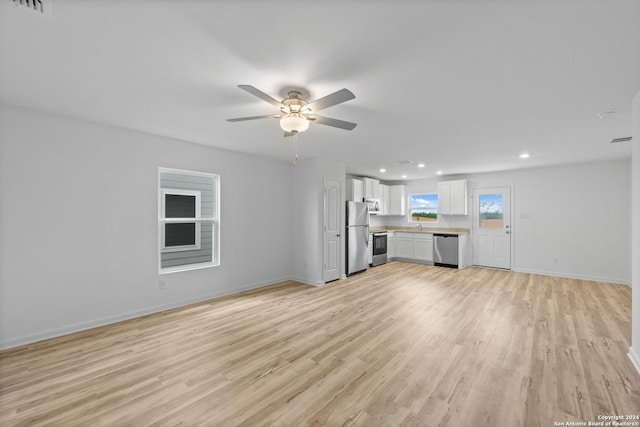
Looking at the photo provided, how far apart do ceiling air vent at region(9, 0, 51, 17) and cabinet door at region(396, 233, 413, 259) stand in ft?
25.1

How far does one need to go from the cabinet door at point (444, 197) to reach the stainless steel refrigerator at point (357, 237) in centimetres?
247

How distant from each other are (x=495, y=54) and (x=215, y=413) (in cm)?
316

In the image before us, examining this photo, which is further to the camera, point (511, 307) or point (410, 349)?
point (511, 307)

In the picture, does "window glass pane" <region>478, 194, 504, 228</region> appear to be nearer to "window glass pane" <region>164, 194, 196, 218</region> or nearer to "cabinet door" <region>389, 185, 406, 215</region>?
"cabinet door" <region>389, 185, 406, 215</region>

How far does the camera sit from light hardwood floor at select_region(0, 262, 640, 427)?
6.02 feet

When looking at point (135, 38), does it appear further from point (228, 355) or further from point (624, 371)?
point (624, 371)

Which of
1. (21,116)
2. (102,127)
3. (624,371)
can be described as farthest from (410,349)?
(21,116)

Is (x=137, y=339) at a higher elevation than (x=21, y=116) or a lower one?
lower

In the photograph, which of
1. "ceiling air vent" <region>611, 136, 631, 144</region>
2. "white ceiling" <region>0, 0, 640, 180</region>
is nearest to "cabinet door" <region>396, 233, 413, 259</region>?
"ceiling air vent" <region>611, 136, 631, 144</region>

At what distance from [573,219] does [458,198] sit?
2.31 m

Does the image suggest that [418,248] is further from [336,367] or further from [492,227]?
[336,367]

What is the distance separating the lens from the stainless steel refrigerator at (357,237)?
5930mm

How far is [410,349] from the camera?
2.70 metres

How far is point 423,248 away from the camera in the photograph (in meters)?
7.38
